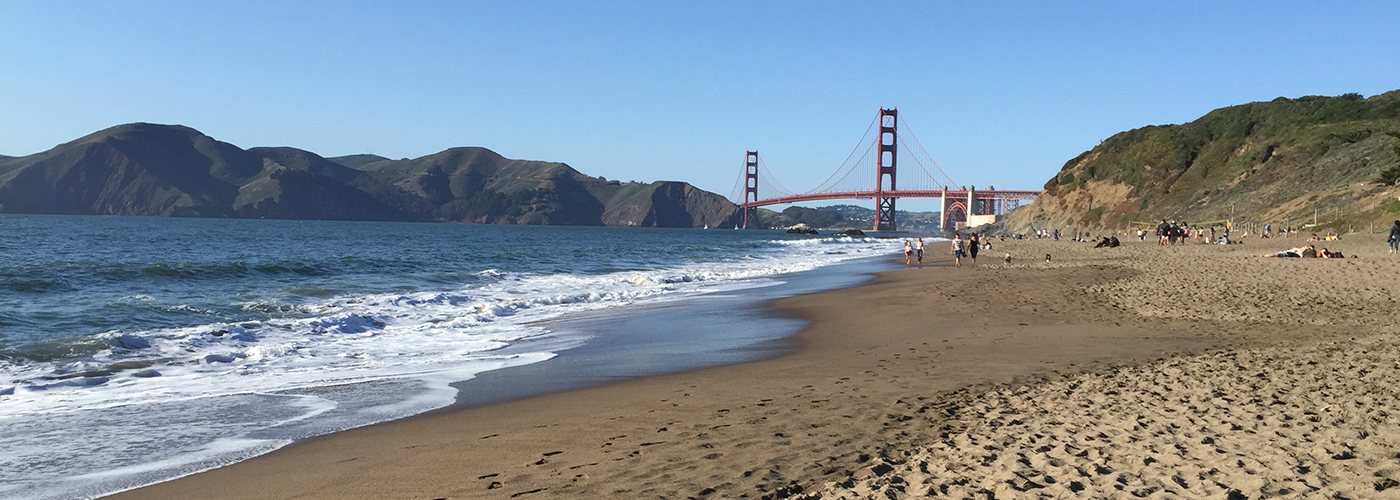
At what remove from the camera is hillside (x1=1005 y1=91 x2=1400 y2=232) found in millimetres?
37125

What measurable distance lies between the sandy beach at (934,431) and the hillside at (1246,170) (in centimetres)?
2864

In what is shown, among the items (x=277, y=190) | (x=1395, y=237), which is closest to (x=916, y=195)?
(x=1395, y=237)

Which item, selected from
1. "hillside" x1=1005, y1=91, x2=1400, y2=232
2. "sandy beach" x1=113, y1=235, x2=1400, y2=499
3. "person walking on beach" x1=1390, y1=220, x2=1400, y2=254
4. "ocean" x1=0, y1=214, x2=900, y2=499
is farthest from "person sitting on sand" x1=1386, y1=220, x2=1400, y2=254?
"sandy beach" x1=113, y1=235, x2=1400, y2=499

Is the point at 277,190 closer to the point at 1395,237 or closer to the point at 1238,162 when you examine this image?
the point at 1238,162

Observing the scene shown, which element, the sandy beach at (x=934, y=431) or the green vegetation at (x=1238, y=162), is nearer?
the sandy beach at (x=934, y=431)

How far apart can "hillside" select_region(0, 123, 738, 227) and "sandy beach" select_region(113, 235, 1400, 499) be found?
14905cm

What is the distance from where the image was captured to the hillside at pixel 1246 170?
3712 centimetres

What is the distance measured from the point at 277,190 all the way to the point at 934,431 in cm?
15388

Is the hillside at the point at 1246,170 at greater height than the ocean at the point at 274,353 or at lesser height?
greater

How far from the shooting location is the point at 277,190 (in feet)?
464

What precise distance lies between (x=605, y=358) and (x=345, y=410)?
284 cm

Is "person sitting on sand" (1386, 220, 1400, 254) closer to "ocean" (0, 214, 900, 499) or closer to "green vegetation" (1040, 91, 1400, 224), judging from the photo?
"ocean" (0, 214, 900, 499)

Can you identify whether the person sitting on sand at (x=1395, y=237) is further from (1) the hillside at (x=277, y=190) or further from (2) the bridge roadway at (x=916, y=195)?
(1) the hillside at (x=277, y=190)

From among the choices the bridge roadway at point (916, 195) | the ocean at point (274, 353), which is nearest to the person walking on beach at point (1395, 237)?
the ocean at point (274, 353)
